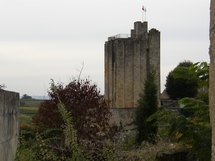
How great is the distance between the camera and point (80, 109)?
684 inches

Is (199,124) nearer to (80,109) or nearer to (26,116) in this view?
(80,109)

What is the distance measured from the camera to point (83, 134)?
16.7 meters

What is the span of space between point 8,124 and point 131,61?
38.3 m

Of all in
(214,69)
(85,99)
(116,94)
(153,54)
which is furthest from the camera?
(116,94)

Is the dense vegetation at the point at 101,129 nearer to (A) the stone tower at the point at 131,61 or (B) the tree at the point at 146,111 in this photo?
(B) the tree at the point at 146,111

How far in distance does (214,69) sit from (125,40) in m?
40.3

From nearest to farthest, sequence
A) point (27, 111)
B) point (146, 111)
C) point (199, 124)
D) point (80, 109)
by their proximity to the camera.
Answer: point (199, 124) → point (80, 109) → point (146, 111) → point (27, 111)

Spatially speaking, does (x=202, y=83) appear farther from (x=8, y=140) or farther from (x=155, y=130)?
(x=155, y=130)

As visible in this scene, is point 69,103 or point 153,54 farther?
point 153,54

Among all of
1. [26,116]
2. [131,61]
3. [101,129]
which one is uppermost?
[131,61]

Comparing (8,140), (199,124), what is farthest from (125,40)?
(8,140)

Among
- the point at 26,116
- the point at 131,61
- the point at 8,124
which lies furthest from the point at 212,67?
the point at 131,61

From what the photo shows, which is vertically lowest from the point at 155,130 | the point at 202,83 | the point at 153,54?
the point at 155,130

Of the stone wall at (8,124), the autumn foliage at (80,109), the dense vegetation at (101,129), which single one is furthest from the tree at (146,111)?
the stone wall at (8,124)
